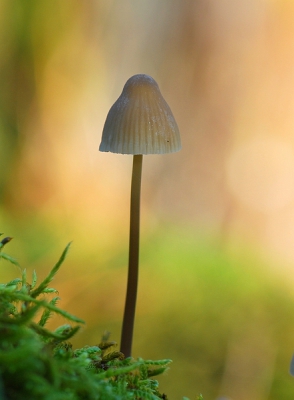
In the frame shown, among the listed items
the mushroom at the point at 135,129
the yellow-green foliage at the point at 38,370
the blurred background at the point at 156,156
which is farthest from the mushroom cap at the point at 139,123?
the blurred background at the point at 156,156

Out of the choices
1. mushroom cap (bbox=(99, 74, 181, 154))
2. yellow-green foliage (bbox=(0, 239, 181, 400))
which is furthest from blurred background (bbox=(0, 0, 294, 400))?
yellow-green foliage (bbox=(0, 239, 181, 400))

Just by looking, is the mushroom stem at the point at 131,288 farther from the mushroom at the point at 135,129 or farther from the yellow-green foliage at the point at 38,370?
the yellow-green foliage at the point at 38,370

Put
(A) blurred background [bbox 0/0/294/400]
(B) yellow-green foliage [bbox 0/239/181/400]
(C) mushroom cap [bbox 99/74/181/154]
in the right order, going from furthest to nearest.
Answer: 1. (A) blurred background [bbox 0/0/294/400]
2. (C) mushroom cap [bbox 99/74/181/154]
3. (B) yellow-green foliage [bbox 0/239/181/400]

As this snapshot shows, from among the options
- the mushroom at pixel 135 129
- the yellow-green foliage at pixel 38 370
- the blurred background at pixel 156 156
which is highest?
the blurred background at pixel 156 156

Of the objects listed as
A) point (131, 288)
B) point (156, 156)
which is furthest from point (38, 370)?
point (156, 156)

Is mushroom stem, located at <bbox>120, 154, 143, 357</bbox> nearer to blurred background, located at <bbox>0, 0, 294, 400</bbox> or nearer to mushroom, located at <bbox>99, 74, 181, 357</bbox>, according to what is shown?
mushroom, located at <bbox>99, 74, 181, 357</bbox>

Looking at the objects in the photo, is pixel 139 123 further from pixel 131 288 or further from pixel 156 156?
pixel 156 156

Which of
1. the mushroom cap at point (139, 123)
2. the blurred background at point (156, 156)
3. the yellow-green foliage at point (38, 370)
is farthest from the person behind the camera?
the blurred background at point (156, 156)
